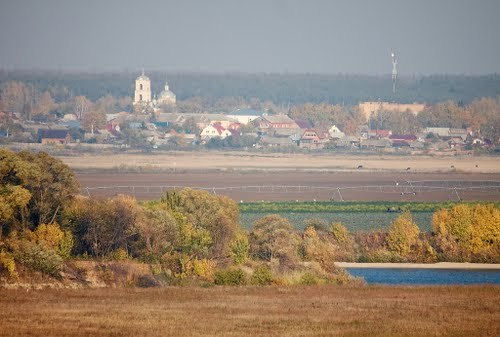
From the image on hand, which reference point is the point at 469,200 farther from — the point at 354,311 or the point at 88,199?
the point at 354,311

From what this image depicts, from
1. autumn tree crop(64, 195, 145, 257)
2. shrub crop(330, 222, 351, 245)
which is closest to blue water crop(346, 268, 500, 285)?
shrub crop(330, 222, 351, 245)

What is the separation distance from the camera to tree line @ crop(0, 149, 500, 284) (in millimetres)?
33250

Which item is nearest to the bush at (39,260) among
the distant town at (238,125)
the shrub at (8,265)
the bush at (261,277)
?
the shrub at (8,265)

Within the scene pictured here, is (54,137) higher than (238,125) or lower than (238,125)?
higher

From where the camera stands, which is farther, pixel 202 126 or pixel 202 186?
pixel 202 126

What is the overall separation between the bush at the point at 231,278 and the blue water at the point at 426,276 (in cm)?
528

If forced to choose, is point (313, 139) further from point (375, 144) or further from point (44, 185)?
point (44, 185)

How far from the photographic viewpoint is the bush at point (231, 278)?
32.7 m

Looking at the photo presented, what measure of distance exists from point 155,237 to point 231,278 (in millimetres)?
4375

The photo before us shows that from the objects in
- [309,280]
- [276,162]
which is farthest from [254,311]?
[276,162]

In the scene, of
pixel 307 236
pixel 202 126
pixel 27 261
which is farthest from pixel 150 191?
pixel 202 126

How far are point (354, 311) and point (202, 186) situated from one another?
43129mm

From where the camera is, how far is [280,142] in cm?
11881

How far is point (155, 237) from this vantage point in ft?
120
